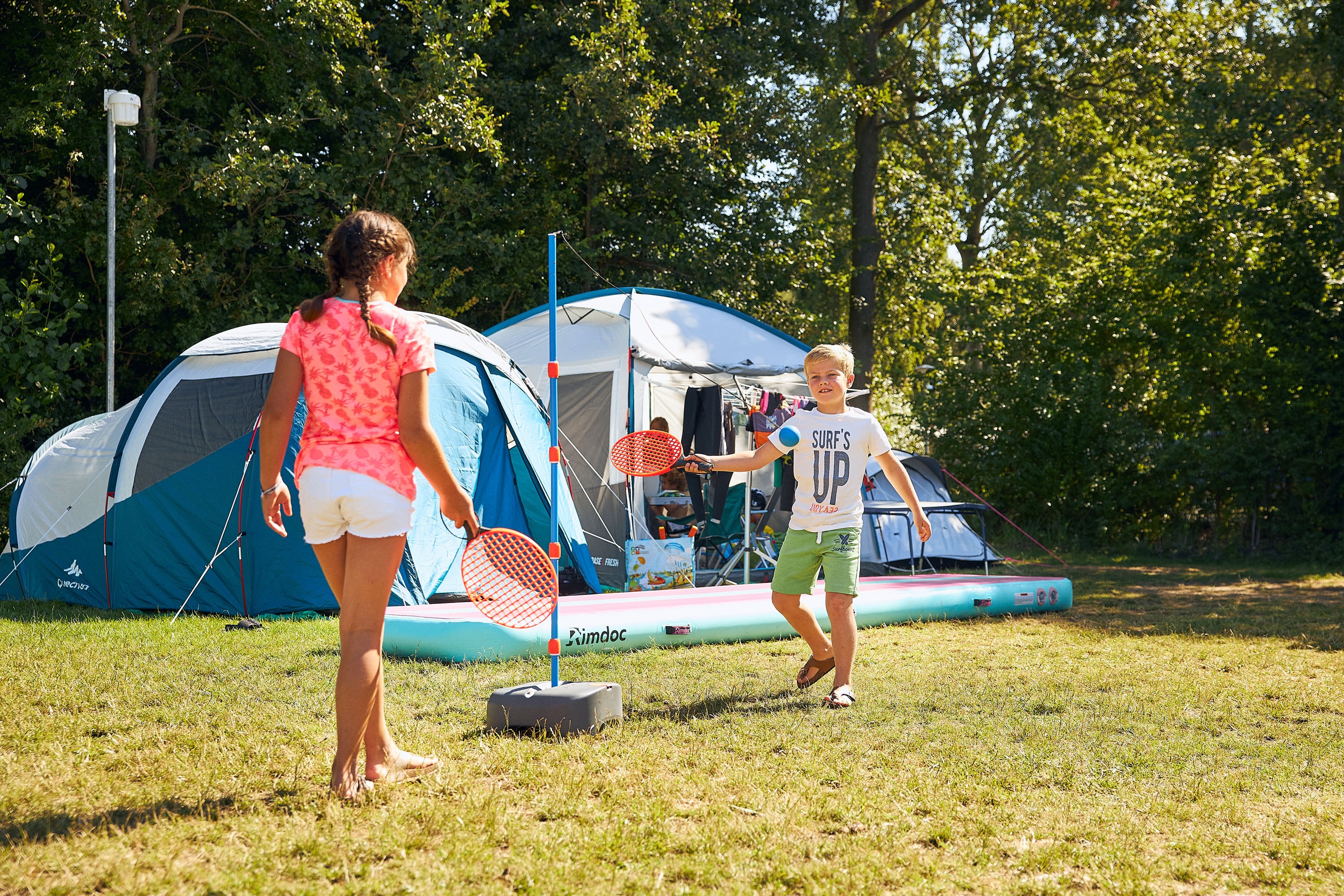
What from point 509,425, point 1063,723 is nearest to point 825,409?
point 1063,723

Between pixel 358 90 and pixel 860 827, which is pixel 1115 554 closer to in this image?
pixel 358 90

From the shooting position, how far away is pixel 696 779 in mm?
3305

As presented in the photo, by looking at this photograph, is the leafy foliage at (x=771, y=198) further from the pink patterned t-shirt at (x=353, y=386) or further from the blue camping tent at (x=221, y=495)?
the pink patterned t-shirt at (x=353, y=386)

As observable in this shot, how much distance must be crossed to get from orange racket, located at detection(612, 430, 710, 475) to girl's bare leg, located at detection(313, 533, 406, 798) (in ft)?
5.33

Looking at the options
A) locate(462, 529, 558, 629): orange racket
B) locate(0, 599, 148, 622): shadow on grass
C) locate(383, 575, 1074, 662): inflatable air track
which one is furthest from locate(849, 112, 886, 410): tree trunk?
locate(462, 529, 558, 629): orange racket

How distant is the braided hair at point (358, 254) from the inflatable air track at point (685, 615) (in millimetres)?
2170

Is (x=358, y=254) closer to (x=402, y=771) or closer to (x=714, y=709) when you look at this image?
(x=402, y=771)

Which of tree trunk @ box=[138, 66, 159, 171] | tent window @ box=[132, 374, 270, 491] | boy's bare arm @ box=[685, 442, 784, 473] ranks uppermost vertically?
tree trunk @ box=[138, 66, 159, 171]

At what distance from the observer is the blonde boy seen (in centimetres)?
455

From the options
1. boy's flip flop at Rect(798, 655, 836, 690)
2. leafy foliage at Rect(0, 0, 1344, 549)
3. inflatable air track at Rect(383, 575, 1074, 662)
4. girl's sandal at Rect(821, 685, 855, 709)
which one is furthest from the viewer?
leafy foliage at Rect(0, 0, 1344, 549)

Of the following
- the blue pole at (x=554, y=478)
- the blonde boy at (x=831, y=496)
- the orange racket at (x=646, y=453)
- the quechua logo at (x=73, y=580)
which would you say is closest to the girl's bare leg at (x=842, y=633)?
the blonde boy at (x=831, y=496)

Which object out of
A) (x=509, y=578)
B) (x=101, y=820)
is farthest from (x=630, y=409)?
(x=101, y=820)

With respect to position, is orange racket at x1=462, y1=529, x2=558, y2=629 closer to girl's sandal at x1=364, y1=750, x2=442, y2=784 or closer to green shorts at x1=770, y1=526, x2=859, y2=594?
girl's sandal at x1=364, y1=750, x2=442, y2=784

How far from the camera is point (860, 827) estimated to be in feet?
9.50
